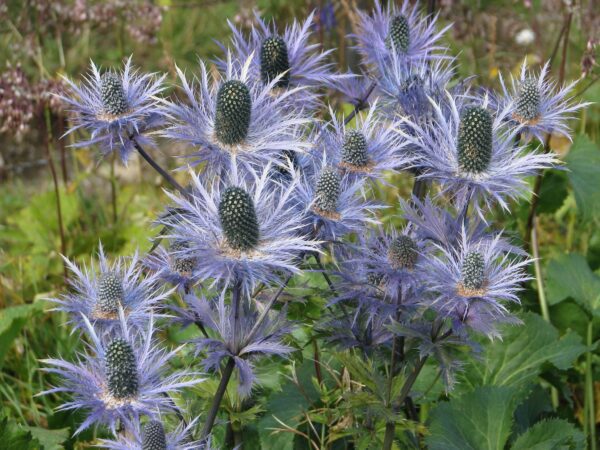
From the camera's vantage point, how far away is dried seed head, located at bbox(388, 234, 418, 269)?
5.69ft

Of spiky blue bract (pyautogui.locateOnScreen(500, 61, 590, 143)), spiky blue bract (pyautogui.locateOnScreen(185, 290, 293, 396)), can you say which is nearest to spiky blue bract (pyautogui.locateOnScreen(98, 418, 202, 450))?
spiky blue bract (pyautogui.locateOnScreen(185, 290, 293, 396))

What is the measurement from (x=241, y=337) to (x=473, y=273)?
0.47 meters

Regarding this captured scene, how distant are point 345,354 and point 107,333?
1.64 ft

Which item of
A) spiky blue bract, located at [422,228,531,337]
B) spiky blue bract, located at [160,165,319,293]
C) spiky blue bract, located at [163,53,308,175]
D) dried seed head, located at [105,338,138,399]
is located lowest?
dried seed head, located at [105,338,138,399]

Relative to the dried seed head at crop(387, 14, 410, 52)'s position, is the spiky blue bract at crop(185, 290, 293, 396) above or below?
below

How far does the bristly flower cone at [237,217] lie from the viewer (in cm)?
152

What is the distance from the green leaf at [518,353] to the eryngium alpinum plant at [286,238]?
21.2 inches

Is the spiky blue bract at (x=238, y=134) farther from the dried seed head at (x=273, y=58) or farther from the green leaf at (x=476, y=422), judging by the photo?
the green leaf at (x=476, y=422)

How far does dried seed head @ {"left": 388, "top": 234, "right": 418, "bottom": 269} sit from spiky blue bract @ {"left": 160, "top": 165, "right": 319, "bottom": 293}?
217 millimetres

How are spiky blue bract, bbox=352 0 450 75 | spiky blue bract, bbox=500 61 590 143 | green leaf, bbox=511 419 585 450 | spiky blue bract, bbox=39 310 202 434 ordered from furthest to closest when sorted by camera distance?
spiky blue bract, bbox=352 0 450 75, green leaf, bbox=511 419 585 450, spiky blue bract, bbox=500 61 590 143, spiky blue bract, bbox=39 310 202 434

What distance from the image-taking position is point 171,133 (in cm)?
163

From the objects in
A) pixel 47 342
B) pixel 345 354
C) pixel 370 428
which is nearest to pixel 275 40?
pixel 345 354

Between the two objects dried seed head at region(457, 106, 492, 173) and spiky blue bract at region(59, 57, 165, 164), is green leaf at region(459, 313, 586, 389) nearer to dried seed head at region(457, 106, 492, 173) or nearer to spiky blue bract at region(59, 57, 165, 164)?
dried seed head at region(457, 106, 492, 173)

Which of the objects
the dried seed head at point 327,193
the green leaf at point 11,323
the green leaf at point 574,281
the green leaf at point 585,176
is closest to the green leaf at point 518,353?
the green leaf at point 574,281
